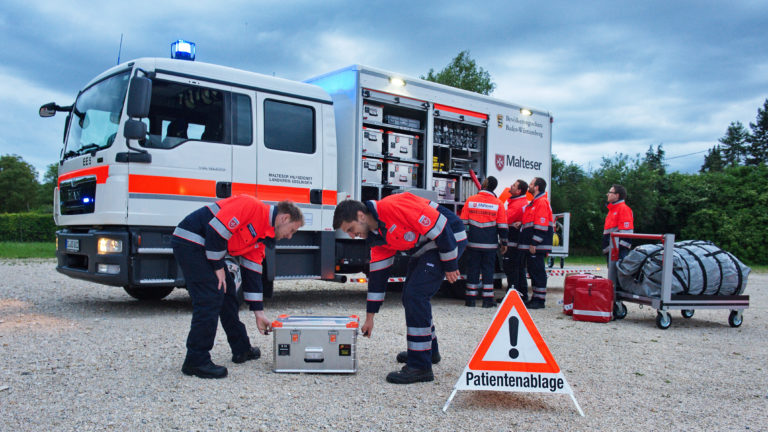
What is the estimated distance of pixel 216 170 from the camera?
22.9 ft

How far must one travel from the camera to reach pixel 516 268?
9211 millimetres

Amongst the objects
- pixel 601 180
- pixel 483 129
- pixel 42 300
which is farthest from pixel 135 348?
pixel 601 180

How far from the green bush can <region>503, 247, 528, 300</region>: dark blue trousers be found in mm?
28242

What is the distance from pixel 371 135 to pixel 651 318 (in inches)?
→ 195

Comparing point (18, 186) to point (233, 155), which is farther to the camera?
point (18, 186)

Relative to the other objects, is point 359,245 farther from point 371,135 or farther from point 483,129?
point 483,129

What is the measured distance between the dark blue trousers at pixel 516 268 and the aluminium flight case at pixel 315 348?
5.06m

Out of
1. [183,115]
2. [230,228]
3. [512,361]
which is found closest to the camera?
[512,361]

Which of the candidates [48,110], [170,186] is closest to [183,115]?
[170,186]

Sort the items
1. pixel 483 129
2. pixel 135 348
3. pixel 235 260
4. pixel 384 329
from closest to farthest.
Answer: pixel 235 260, pixel 135 348, pixel 384 329, pixel 483 129

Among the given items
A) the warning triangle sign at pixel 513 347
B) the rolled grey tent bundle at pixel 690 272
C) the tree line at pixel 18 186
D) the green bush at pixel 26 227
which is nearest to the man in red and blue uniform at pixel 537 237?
the rolled grey tent bundle at pixel 690 272

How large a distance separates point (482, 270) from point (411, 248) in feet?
14.6

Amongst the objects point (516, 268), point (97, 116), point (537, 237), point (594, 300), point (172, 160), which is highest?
point (97, 116)

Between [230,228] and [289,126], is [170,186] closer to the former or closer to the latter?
[289,126]
